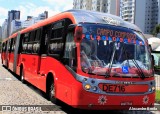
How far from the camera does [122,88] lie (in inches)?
321

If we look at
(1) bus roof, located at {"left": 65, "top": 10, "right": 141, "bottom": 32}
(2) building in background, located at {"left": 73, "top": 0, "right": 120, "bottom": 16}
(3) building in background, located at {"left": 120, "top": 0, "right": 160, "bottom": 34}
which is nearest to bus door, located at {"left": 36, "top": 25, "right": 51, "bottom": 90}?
(1) bus roof, located at {"left": 65, "top": 10, "right": 141, "bottom": 32}

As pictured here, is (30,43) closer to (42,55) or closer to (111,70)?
(42,55)

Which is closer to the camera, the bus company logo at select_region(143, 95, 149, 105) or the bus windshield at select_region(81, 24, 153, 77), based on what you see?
the bus windshield at select_region(81, 24, 153, 77)

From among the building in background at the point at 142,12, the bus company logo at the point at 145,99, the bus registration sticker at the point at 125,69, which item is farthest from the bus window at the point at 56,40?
the building in background at the point at 142,12

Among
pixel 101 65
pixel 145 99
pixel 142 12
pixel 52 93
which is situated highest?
pixel 142 12

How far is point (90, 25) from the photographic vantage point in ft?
28.2

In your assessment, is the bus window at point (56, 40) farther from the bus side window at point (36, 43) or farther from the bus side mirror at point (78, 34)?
the bus side window at point (36, 43)

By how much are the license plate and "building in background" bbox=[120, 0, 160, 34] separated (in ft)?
412

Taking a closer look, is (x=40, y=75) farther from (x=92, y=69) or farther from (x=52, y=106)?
(x=92, y=69)

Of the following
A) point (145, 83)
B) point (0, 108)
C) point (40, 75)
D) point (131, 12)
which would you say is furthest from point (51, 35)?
point (131, 12)

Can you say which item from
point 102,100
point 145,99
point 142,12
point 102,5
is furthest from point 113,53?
point 142,12

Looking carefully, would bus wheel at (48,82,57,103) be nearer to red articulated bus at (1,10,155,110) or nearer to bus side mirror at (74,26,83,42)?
red articulated bus at (1,10,155,110)

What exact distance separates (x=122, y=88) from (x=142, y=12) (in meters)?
131

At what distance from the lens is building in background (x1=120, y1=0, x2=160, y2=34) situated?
133500mm
